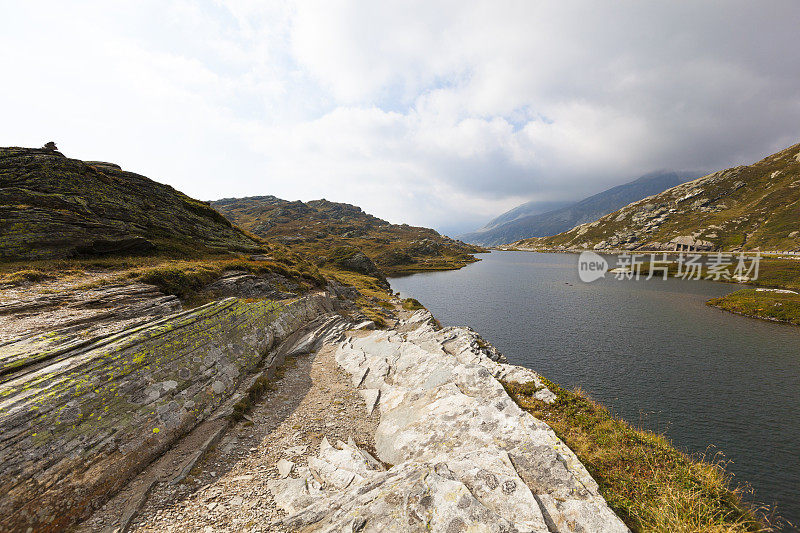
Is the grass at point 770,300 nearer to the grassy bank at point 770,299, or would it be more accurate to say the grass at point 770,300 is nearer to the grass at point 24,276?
the grassy bank at point 770,299

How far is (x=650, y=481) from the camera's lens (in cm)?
1018

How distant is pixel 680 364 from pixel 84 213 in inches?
2929

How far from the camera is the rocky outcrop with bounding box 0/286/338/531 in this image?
30.1 feet

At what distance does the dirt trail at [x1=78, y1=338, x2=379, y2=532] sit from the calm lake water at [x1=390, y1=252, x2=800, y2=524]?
87.6ft

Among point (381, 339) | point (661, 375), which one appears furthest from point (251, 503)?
point (661, 375)

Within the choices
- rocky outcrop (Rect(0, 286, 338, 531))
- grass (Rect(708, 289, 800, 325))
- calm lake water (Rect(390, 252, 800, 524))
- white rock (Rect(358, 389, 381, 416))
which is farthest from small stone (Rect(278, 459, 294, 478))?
grass (Rect(708, 289, 800, 325))

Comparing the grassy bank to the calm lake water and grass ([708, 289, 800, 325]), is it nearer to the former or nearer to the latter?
grass ([708, 289, 800, 325])

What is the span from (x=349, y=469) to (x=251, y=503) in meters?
3.97

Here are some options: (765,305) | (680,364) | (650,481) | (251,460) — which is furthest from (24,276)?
(765,305)

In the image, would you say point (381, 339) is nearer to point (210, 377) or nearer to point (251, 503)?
point (210, 377)

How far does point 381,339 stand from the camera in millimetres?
29891

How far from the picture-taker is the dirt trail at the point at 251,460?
9625 millimetres

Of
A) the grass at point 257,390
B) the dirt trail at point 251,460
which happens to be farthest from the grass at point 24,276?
the dirt trail at point 251,460

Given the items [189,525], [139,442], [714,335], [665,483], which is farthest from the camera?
[714,335]
